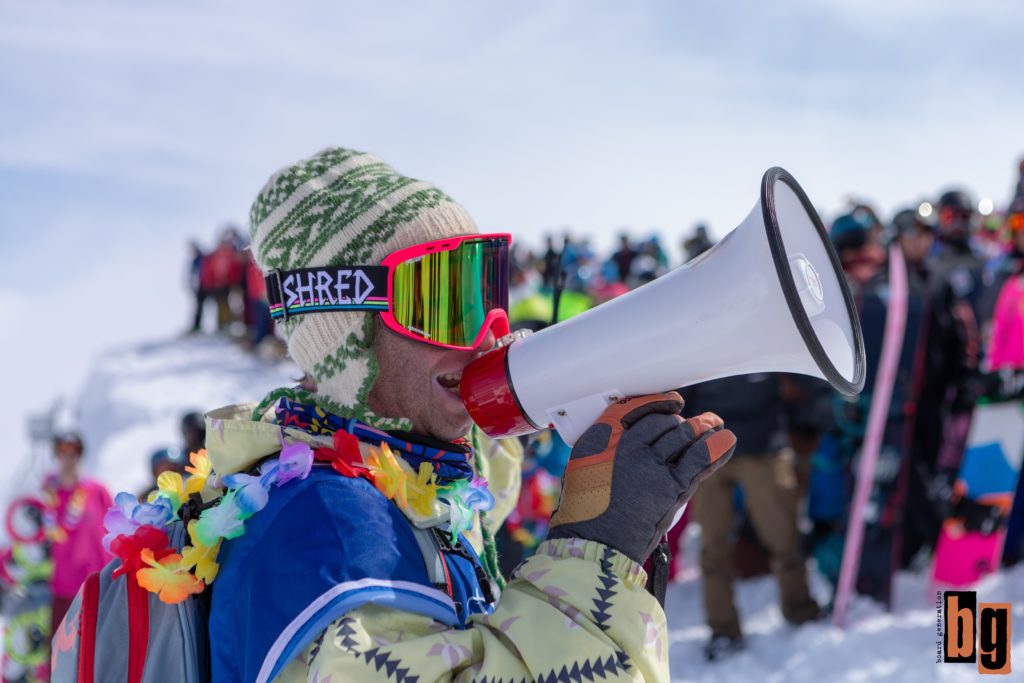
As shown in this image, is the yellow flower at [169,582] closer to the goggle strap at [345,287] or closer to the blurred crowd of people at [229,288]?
the goggle strap at [345,287]

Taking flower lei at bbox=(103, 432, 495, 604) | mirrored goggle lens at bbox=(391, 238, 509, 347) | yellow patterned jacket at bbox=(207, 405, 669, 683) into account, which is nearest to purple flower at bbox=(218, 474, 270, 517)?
flower lei at bbox=(103, 432, 495, 604)

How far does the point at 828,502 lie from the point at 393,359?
4496mm

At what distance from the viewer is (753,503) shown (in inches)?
208

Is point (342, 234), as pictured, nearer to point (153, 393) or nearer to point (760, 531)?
point (760, 531)

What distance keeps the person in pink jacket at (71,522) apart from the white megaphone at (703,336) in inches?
166

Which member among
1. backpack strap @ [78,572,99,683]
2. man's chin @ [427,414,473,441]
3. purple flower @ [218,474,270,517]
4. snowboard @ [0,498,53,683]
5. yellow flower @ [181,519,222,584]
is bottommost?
snowboard @ [0,498,53,683]

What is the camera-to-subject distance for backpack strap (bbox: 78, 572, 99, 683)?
4.79ft

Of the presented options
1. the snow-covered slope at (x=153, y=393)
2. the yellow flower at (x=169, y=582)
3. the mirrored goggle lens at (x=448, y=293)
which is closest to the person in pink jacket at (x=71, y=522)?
the yellow flower at (x=169, y=582)

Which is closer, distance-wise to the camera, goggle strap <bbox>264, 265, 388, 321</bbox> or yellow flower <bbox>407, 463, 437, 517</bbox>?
yellow flower <bbox>407, 463, 437, 517</bbox>

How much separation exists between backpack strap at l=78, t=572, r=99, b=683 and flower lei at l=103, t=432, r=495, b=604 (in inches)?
2.3

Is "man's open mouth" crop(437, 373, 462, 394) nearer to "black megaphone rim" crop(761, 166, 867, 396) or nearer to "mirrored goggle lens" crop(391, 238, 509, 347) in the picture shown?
"mirrored goggle lens" crop(391, 238, 509, 347)

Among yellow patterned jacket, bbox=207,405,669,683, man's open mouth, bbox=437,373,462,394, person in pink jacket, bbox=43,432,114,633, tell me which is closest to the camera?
yellow patterned jacket, bbox=207,405,669,683

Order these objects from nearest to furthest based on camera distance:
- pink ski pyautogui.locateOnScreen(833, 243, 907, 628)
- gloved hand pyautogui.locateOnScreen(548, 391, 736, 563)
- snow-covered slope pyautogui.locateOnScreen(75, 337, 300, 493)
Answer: gloved hand pyautogui.locateOnScreen(548, 391, 736, 563)
pink ski pyautogui.locateOnScreen(833, 243, 907, 628)
snow-covered slope pyautogui.locateOnScreen(75, 337, 300, 493)

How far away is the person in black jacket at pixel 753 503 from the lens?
521 cm
